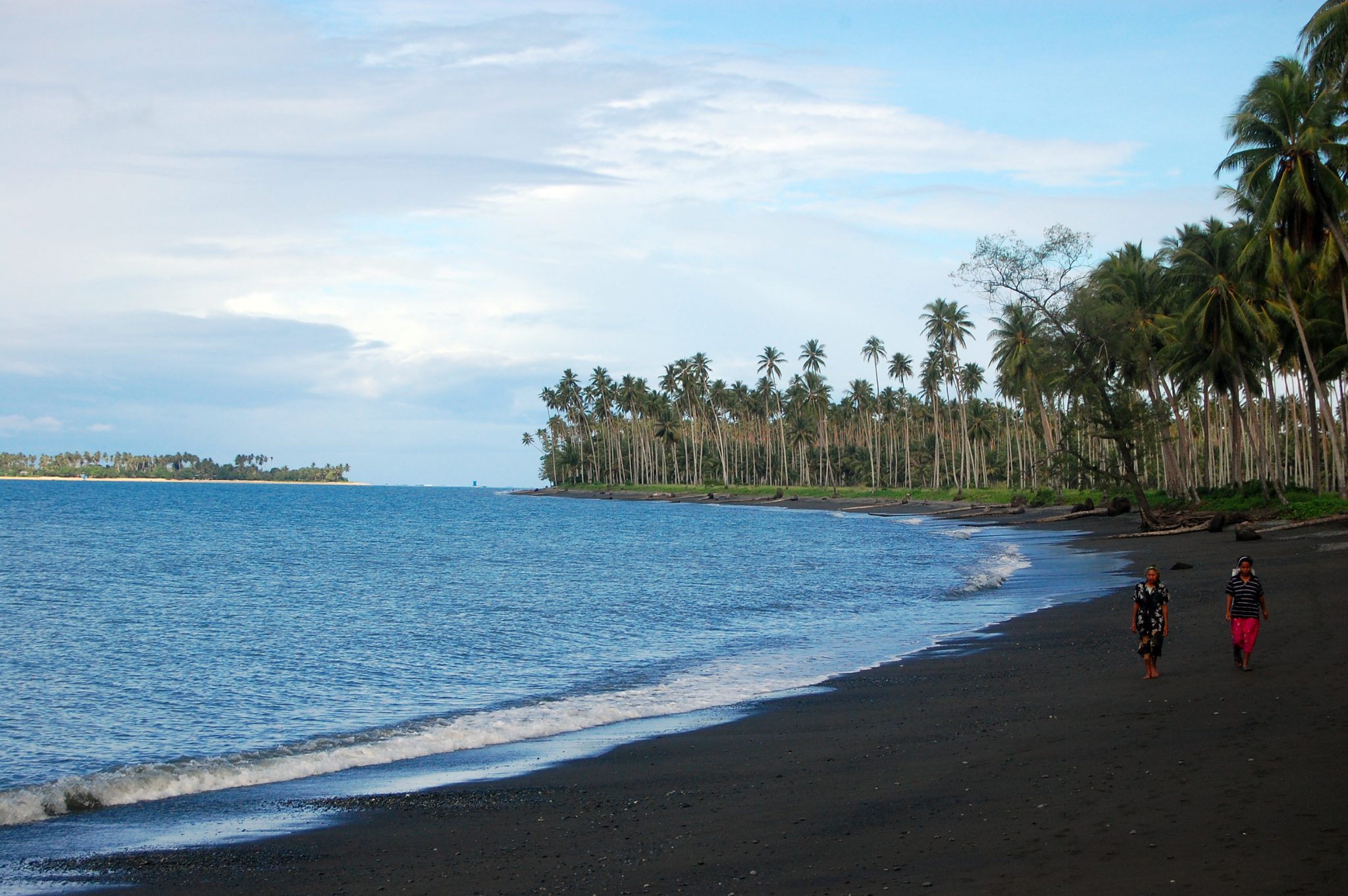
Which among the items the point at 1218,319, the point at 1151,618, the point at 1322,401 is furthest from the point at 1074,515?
the point at 1151,618

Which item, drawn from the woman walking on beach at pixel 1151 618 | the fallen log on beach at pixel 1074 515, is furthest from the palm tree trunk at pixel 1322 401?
the woman walking on beach at pixel 1151 618

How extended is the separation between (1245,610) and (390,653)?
1781 cm

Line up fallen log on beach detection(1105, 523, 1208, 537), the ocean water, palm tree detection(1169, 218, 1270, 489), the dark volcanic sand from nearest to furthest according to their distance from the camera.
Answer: the dark volcanic sand → the ocean water → fallen log on beach detection(1105, 523, 1208, 537) → palm tree detection(1169, 218, 1270, 489)

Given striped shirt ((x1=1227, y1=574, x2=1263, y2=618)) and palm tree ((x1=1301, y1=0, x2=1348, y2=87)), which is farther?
palm tree ((x1=1301, y1=0, x2=1348, y2=87))

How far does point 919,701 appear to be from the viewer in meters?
14.8

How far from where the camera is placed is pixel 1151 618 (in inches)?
569

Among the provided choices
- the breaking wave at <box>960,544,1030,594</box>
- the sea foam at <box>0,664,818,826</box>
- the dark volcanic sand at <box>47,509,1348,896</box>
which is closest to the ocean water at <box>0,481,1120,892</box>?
the sea foam at <box>0,664,818,826</box>

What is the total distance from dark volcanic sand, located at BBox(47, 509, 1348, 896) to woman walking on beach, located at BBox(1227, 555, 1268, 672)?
1.34 ft

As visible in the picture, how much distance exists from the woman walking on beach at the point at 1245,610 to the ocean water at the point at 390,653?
6.80 meters

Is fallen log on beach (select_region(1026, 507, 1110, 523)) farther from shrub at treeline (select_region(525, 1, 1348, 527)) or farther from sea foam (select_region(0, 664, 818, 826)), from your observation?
sea foam (select_region(0, 664, 818, 826))

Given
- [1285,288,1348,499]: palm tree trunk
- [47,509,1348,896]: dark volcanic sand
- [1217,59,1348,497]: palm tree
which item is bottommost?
[47,509,1348,896]: dark volcanic sand

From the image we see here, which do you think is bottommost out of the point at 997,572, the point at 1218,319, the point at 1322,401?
the point at 997,572

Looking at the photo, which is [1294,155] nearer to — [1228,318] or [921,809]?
[1228,318]

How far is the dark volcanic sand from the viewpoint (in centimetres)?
730
